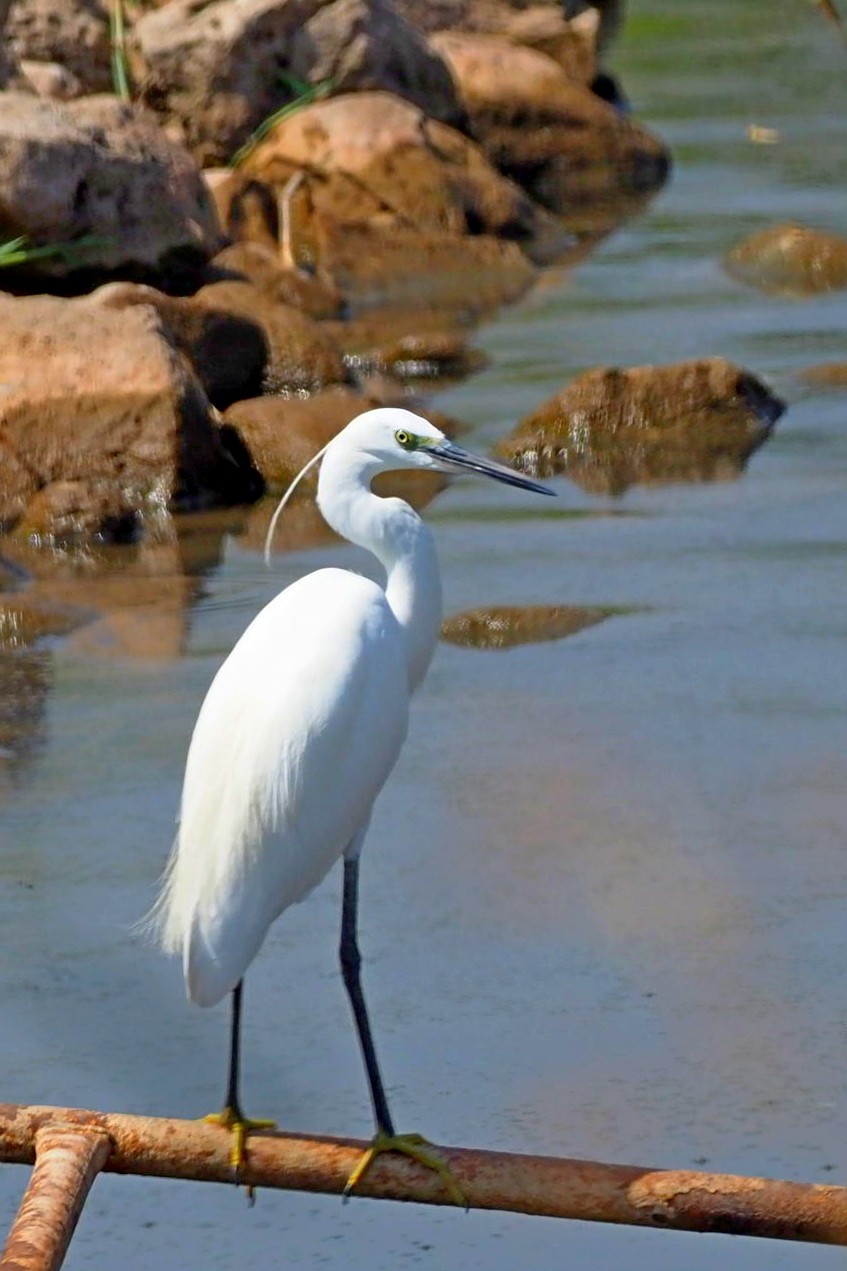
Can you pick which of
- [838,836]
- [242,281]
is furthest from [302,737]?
[242,281]

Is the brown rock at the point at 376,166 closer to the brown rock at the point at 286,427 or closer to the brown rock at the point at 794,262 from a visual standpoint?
the brown rock at the point at 794,262

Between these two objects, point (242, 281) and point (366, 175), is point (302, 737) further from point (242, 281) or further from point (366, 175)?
point (366, 175)

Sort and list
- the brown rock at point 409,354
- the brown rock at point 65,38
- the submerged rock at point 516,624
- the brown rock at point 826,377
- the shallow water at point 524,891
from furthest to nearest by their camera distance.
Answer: the brown rock at point 65,38 → the brown rock at point 409,354 → the brown rock at point 826,377 → the submerged rock at point 516,624 → the shallow water at point 524,891

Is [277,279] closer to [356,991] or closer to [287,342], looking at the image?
[287,342]

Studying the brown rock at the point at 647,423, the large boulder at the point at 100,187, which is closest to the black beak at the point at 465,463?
the brown rock at the point at 647,423

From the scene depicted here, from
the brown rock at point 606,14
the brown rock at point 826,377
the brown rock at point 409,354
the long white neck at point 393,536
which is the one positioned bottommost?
the brown rock at point 606,14

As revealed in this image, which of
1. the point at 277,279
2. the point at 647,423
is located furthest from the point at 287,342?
the point at 647,423

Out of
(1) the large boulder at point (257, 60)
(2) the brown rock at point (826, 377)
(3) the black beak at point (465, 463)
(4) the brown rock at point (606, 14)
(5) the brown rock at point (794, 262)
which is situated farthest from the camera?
(4) the brown rock at point (606, 14)

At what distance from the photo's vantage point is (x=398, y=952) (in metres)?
4.93

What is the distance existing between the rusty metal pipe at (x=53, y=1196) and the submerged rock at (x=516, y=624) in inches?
165

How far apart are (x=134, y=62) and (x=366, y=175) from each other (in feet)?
7.30

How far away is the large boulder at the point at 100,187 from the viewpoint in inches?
413

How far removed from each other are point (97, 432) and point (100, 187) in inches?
104

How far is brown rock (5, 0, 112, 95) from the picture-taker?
14.7m
